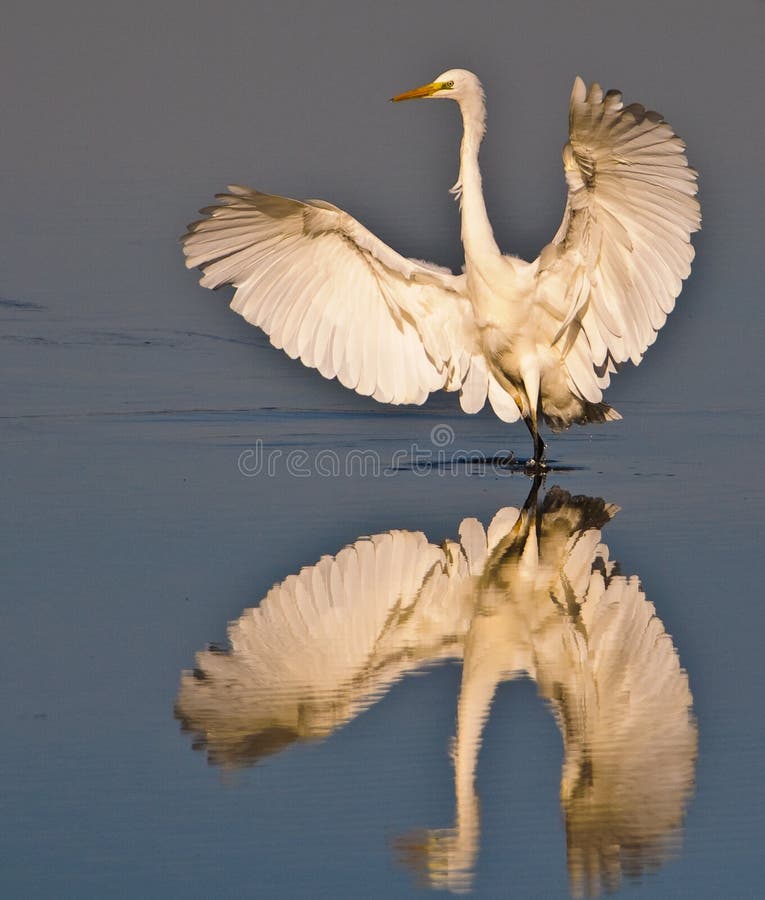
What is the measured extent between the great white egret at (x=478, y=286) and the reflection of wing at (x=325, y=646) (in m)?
2.23

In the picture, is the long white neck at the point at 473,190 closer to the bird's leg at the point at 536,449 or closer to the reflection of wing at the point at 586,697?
the bird's leg at the point at 536,449

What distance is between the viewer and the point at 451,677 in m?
6.38

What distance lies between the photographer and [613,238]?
9.59m

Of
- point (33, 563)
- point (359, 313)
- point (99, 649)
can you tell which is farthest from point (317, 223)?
point (99, 649)

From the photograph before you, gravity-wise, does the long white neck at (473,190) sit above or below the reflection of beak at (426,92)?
below

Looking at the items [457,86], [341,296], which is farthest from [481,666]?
[457,86]

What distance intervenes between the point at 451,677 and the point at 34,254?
974cm

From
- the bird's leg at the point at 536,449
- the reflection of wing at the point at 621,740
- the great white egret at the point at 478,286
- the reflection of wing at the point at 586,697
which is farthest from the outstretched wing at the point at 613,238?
the reflection of wing at the point at 621,740

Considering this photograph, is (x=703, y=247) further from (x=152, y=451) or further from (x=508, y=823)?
(x=508, y=823)

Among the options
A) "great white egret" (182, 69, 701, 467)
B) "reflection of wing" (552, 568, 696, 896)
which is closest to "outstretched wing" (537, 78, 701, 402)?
"great white egret" (182, 69, 701, 467)

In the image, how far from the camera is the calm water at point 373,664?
5031 mm

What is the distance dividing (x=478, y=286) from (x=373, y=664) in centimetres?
418

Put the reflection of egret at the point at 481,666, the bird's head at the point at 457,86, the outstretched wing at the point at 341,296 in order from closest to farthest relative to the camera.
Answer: the reflection of egret at the point at 481,666
the outstretched wing at the point at 341,296
the bird's head at the point at 457,86

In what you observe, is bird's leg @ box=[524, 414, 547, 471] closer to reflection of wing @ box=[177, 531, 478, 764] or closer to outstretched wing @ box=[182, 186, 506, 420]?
outstretched wing @ box=[182, 186, 506, 420]
